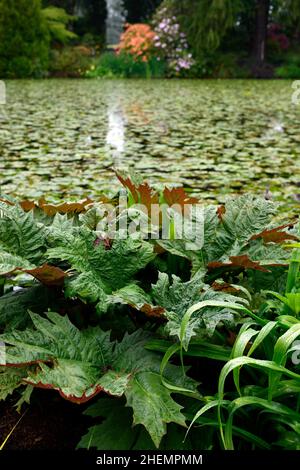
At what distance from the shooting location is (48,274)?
3.37 feet

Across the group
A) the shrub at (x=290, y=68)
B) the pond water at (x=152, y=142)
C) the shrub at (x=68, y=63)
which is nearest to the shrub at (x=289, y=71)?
the shrub at (x=290, y=68)

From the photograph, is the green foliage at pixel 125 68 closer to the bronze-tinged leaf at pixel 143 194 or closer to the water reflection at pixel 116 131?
the water reflection at pixel 116 131

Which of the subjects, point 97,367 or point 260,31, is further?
point 260,31

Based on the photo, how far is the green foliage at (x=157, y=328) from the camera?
889 mm

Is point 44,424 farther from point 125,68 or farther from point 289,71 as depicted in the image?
point 289,71

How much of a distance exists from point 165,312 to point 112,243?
25 cm

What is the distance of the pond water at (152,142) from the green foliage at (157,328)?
1521 millimetres

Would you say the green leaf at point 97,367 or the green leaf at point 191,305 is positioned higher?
the green leaf at point 191,305

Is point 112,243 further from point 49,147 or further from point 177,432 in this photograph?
point 49,147

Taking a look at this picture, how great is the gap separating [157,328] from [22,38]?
37.8 ft

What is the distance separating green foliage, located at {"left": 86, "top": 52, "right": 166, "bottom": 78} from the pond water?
3.89 meters

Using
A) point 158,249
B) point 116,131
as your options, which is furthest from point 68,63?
point 158,249

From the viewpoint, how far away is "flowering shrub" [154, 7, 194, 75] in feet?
39.7
